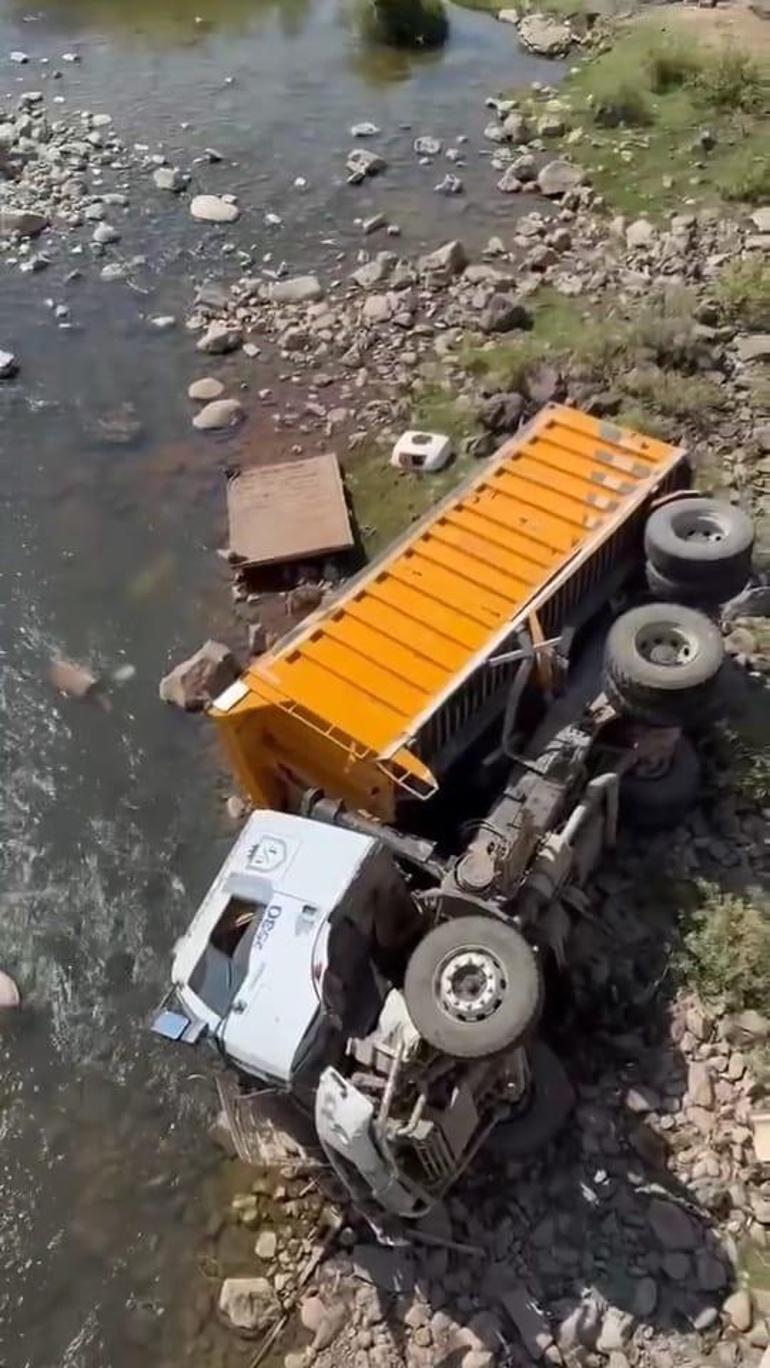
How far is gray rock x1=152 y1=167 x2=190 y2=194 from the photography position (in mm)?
17375

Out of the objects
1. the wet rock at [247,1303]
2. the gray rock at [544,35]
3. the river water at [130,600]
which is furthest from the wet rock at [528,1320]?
the gray rock at [544,35]

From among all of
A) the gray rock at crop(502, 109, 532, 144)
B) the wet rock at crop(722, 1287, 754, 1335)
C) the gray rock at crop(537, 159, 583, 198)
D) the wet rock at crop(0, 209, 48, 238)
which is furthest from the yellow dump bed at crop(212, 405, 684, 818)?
the wet rock at crop(0, 209, 48, 238)

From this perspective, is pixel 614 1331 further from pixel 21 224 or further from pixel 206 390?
pixel 21 224

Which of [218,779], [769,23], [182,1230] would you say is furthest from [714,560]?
[769,23]

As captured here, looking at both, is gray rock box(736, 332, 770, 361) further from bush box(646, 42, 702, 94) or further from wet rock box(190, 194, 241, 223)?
bush box(646, 42, 702, 94)

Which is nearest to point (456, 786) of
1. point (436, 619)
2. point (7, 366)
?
point (436, 619)

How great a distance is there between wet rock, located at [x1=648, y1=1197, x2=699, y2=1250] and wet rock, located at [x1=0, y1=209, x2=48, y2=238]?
48.4 feet

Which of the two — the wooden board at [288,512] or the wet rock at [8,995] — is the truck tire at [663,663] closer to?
the wooden board at [288,512]

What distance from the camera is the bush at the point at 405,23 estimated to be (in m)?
20.6

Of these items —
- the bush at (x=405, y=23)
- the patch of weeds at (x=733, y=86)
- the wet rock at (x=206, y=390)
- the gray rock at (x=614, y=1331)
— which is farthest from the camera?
the bush at (x=405, y=23)

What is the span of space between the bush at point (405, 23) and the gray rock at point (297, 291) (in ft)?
27.4

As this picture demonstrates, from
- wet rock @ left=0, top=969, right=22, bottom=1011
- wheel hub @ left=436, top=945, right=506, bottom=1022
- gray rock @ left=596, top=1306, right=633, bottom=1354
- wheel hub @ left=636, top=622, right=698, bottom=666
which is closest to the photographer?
wheel hub @ left=436, top=945, right=506, bottom=1022

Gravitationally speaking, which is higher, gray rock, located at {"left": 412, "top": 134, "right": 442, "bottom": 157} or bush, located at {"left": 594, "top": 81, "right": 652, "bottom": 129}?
bush, located at {"left": 594, "top": 81, "right": 652, "bottom": 129}

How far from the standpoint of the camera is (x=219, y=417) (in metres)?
13.4
